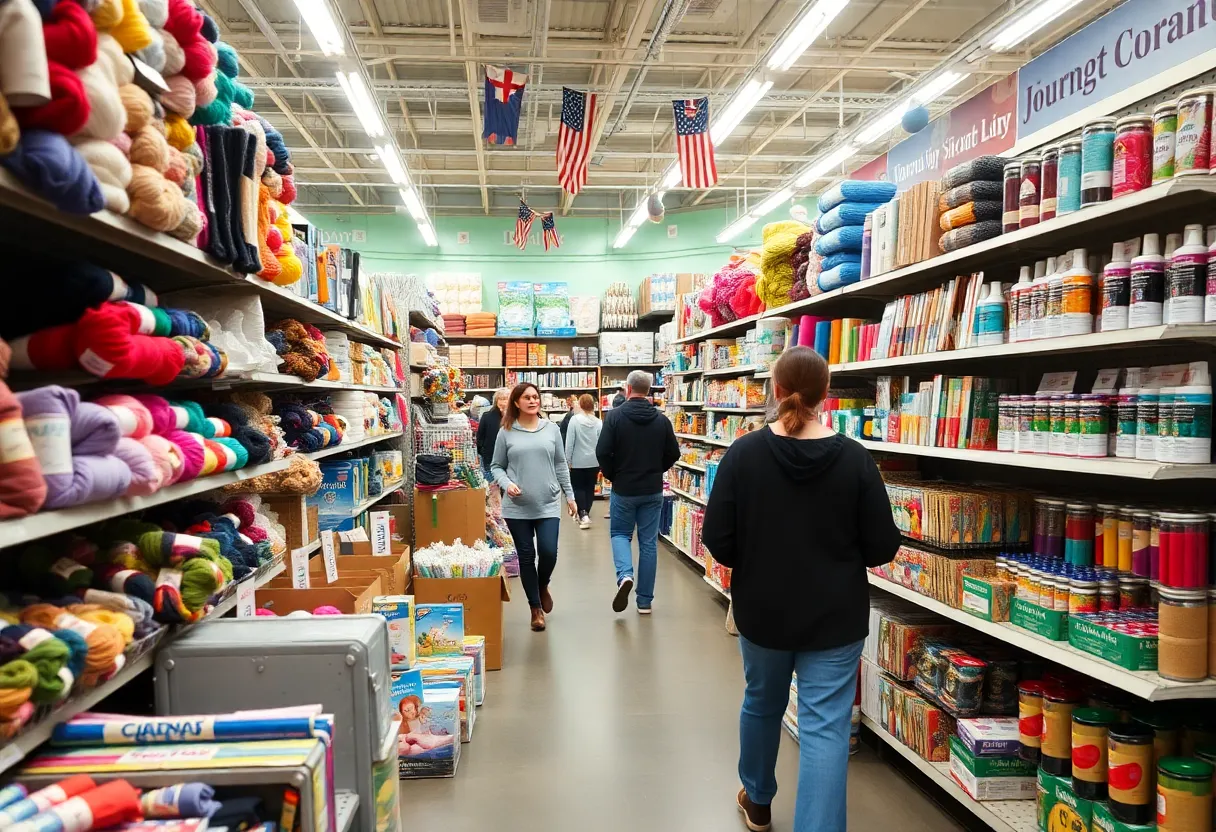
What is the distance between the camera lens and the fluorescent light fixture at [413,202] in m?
11.2

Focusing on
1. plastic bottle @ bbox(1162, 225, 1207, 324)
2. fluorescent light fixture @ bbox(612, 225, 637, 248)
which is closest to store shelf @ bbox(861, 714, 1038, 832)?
plastic bottle @ bbox(1162, 225, 1207, 324)

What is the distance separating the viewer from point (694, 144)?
8188 millimetres

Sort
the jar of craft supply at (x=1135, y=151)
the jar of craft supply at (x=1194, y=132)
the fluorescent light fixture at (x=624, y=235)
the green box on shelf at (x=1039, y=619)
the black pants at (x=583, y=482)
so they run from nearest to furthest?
the jar of craft supply at (x=1194, y=132) → the jar of craft supply at (x=1135, y=151) → the green box on shelf at (x=1039, y=619) → the black pants at (x=583, y=482) → the fluorescent light fixture at (x=624, y=235)

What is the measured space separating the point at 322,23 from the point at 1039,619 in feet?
19.9

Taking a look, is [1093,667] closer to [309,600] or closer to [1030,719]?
[1030,719]

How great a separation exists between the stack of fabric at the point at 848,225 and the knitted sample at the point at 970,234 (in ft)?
3.26

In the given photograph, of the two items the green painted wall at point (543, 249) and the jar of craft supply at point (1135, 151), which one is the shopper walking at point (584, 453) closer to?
the green painted wall at point (543, 249)

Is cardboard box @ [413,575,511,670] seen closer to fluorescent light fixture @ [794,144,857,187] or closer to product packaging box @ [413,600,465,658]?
product packaging box @ [413,600,465,658]

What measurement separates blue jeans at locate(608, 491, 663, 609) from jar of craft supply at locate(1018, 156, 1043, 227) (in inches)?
153

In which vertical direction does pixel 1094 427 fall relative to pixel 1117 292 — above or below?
below

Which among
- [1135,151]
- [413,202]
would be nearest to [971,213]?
[1135,151]

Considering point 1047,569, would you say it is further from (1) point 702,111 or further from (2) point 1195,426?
(1) point 702,111

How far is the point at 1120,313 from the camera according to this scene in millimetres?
2350

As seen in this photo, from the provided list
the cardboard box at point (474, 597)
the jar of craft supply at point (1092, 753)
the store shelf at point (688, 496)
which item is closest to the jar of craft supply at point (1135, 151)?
the jar of craft supply at point (1092, 753)
